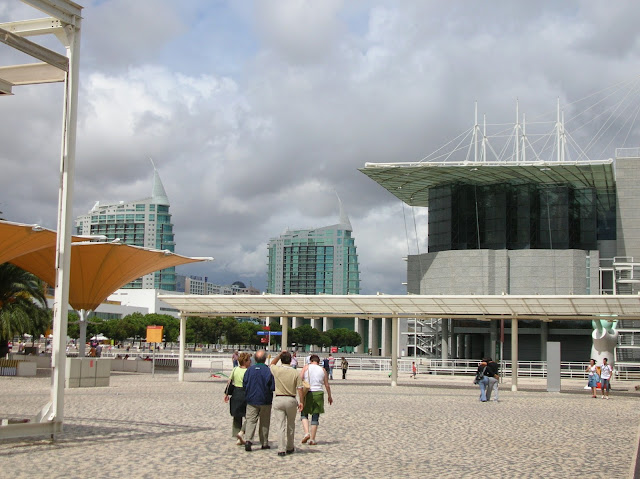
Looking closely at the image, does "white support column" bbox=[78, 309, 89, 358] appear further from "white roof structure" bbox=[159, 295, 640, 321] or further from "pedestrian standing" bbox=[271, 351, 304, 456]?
"pedestrian standing" bbox=[271, 351, 304, 456]

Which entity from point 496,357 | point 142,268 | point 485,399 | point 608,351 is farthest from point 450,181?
point 485,399

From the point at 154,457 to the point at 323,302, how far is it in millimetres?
22836

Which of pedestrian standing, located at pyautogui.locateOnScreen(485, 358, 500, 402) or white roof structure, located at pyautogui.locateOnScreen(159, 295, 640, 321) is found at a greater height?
white roof structure, located at pyautogui.locateOnScreen(159, 295, 640, 321)

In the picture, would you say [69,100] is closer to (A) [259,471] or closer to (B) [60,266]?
(B) [60,266]

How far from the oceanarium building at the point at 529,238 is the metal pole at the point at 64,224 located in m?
52.8

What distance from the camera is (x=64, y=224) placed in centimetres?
1216

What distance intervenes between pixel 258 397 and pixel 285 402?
0.43m

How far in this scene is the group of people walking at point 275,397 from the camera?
12039mm

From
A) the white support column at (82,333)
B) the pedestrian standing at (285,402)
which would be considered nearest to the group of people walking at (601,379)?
the pedestrian standing at (285,402)

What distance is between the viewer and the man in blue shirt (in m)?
12.1

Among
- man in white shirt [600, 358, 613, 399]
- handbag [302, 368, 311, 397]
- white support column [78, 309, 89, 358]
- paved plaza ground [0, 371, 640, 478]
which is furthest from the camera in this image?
white support column [78, 309, 89, 358]

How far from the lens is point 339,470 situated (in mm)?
10500

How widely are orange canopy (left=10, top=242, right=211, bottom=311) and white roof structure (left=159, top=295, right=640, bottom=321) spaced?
2.67 metres

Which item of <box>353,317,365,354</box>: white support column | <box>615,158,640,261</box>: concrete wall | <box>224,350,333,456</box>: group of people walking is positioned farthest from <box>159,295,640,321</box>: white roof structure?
<box>353,317,365,354</box>: white support column
